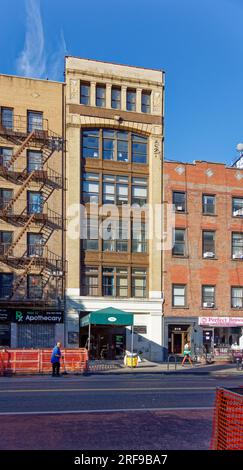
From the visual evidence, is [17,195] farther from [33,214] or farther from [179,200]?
[179,200]

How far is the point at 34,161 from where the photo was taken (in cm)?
3828

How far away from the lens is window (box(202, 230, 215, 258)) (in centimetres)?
4091

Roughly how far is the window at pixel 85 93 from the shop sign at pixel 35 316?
15.3m

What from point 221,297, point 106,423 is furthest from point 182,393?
point 221,297

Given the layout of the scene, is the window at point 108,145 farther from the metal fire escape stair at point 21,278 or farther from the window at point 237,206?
the window at point 237,206

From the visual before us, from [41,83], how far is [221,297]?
20391 mm

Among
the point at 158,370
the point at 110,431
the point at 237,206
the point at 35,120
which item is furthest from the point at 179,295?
the point at 110,431

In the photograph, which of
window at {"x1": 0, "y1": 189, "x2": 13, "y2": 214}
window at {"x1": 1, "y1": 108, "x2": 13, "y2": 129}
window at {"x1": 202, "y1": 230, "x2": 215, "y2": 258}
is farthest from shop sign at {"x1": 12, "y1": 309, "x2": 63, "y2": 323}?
window at {"x1": 1, "y1": 108, "x2": 13, "y2": 129}

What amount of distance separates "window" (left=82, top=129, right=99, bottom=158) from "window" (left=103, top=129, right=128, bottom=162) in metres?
0.60

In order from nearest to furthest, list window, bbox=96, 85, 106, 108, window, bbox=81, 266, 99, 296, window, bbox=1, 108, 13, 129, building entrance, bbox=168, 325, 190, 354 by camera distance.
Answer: window, bbox=1, 108, 13, 129, window, bbox=81, 266, 99, 296, building entrance, bbox=168, 325, 190, 354, window, bbox=96, 85, 106, 108

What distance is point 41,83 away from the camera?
38.5 meters

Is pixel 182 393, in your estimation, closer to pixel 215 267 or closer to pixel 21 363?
pixel 21 363

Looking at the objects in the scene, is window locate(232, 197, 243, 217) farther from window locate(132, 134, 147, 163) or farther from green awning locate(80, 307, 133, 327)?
green awning locate(80, 307, 133, 327)

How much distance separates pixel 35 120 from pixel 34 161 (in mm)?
2943
